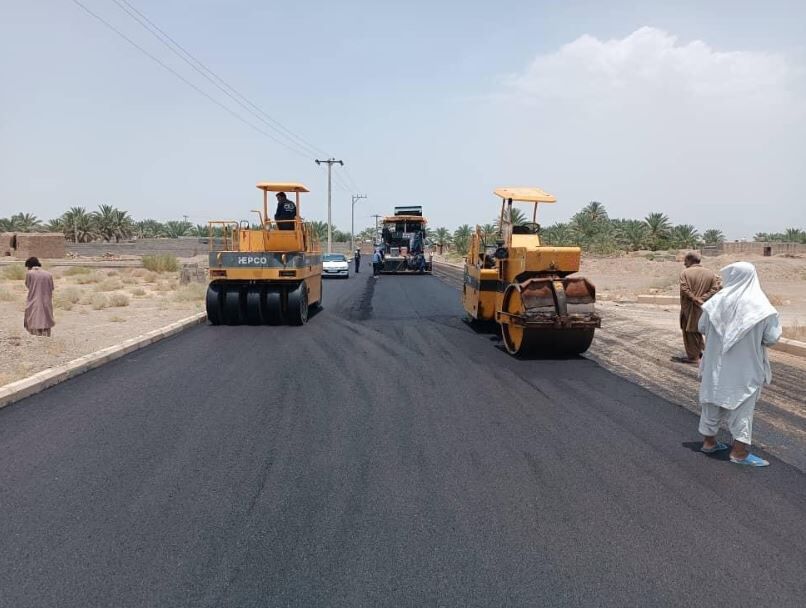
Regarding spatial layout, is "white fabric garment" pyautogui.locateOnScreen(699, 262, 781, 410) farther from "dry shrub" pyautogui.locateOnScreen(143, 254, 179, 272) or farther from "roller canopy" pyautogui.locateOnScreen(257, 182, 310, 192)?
"dry shrub" pyautogui.locateOnScreen(143, 254, 179, 272)

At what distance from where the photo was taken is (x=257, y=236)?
17062 mm

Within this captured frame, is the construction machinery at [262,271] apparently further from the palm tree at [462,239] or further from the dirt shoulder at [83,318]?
the palm tree at [462,239]

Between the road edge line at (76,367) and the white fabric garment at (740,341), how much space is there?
7.87m

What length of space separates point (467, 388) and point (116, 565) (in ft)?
18.4

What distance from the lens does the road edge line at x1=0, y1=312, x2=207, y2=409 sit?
27.3 ft

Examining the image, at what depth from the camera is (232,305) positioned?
622 inches

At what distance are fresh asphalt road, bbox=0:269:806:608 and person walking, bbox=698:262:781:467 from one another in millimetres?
368

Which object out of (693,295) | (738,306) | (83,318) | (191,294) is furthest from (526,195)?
(191,294)

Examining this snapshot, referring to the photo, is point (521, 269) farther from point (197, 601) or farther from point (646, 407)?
point (197, 601)

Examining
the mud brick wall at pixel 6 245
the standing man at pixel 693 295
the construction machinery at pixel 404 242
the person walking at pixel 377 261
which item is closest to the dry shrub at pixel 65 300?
the standing man at pixel 693 295

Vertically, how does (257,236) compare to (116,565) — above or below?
above

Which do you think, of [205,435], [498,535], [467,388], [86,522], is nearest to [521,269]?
[467,388]

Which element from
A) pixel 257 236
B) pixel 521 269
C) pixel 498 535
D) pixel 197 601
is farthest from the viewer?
pixel 257 236

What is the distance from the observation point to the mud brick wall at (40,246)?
4844 centimetres
